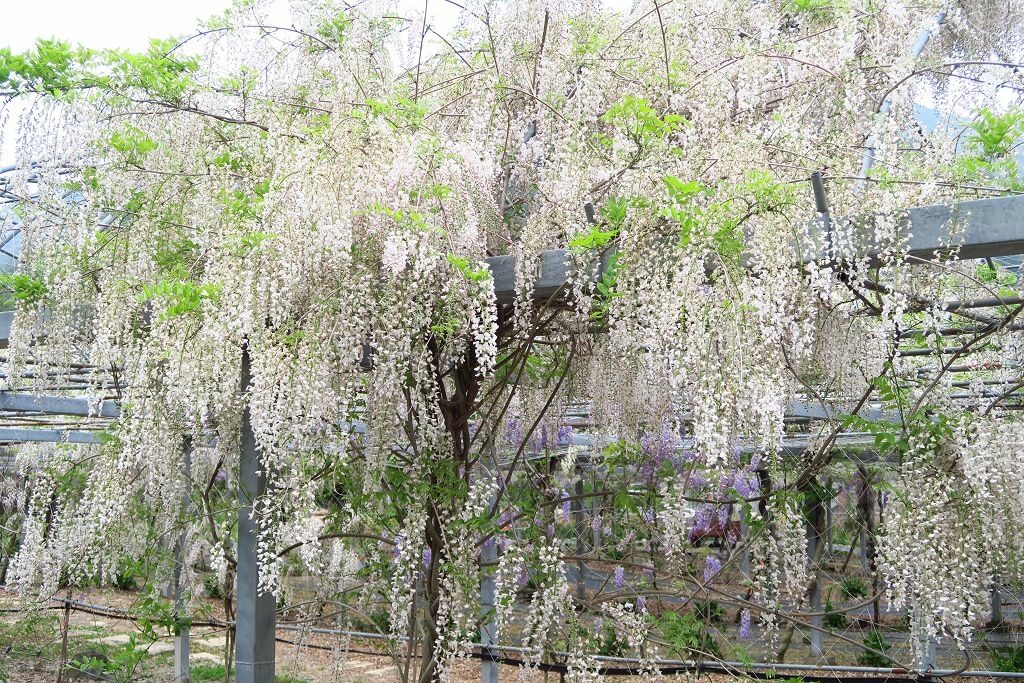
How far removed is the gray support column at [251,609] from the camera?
3.39 m

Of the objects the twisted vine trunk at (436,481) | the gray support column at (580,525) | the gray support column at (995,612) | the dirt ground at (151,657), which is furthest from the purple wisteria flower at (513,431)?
the gray support column at (995,612)

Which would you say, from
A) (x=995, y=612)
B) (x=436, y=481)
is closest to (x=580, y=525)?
(x=436, y=481)

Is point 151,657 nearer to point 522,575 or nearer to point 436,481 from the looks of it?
point 522,575

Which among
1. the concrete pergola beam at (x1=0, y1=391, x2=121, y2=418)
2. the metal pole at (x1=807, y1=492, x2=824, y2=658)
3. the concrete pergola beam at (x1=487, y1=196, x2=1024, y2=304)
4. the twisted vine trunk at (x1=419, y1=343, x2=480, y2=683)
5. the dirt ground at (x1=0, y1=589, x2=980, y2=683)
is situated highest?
the concrete pergola beam at (x1=487, y1=196, x2=1024, y2=304)

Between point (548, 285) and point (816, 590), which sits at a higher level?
point (548, 285)

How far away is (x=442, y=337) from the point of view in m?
3.22

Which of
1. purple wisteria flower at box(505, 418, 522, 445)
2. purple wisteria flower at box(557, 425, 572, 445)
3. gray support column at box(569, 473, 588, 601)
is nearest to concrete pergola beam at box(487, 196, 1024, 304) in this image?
purple wisteria flower at box(505, 418, 522, 445)

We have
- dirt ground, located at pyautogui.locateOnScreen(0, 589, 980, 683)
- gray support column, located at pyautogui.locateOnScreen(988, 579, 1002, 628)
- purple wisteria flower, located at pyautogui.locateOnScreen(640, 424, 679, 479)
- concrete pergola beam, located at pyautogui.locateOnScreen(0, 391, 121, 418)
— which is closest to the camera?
purple wisteria flower, located at pyautogui.locateOnScreen(640, 424, 679, 479)

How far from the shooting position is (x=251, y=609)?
3.41 m

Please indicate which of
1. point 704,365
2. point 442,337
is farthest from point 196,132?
point 704,365

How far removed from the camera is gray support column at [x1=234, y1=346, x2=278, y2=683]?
3.39 metres

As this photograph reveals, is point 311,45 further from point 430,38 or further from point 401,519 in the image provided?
point 401,519

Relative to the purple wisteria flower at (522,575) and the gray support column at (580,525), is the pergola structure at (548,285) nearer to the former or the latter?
the purple wisteria flower at (522,575)

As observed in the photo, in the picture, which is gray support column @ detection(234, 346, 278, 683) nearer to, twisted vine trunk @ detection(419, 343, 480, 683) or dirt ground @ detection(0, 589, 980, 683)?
twisted vine trunk @ detection(419, 343, 480, 683)
